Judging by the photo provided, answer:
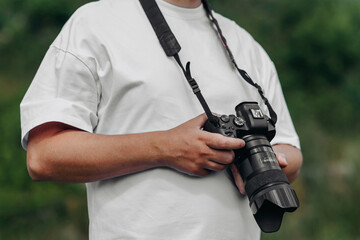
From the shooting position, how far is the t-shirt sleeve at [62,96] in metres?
0.90

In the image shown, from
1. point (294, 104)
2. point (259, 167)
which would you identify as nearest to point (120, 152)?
point (259, 167)

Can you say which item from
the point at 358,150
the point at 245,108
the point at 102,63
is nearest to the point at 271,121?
the point at 245,108

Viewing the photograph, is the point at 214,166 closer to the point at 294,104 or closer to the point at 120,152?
the point at 120,152

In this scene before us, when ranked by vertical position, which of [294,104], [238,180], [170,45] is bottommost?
[294,104]

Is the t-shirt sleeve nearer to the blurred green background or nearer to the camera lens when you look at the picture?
the camera lens

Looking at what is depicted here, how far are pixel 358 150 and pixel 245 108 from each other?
5.93m

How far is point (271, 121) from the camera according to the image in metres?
0.97

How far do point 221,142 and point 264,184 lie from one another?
10cm

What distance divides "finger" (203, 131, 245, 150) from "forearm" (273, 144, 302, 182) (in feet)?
0.84

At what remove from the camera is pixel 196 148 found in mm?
873

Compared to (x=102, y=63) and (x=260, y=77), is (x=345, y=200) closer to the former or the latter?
(x=260, y=77)

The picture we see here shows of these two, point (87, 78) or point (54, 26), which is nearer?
point (87, 78)

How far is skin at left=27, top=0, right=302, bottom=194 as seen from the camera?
0.88 meters

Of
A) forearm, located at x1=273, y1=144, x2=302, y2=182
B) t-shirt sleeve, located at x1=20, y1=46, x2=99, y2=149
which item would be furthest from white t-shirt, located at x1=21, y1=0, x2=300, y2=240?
forearm, located at x1=273, y1=144, x2=302, y2=182
